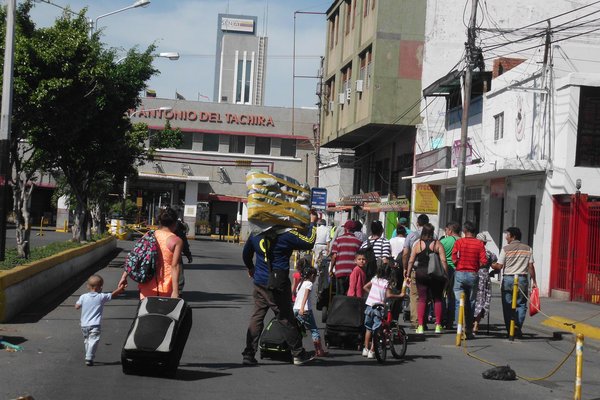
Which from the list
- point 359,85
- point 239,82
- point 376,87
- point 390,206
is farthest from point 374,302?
point 239,82

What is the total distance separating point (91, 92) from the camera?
20281 millimetres

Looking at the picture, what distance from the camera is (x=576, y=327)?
Result: 15484mm

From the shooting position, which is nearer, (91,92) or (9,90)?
(9,90)

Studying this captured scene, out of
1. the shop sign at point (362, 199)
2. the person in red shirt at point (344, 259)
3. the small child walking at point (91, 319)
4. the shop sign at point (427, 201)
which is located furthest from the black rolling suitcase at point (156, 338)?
the shop sign at point (362, 199)

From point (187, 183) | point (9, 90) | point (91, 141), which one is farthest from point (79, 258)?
point (187, 183)

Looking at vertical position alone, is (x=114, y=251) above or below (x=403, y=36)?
below

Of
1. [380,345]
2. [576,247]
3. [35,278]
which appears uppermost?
[576,247]

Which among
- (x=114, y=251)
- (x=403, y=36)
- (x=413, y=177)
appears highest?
(x=403, y=36)

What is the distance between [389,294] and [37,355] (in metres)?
4.54

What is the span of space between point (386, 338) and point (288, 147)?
193 ft

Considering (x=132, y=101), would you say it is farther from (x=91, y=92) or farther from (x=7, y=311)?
(x=7, y=311)

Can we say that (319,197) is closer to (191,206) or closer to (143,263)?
(143,263)

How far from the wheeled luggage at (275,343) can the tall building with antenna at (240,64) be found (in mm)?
168111

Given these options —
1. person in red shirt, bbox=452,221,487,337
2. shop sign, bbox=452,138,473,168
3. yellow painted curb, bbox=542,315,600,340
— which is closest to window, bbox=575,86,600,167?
yellow painted curb, bbox=542,315,600,340
